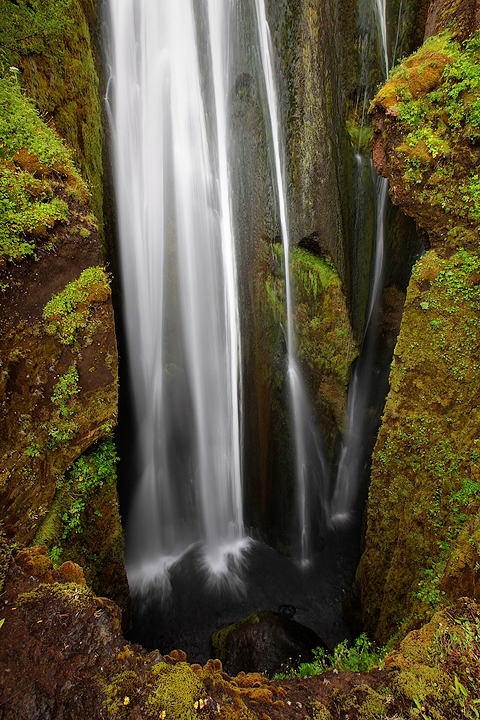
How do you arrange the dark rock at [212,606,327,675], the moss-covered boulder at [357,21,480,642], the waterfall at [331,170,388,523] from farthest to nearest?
the waterfall at [331,170,388,523] → the dark rock at [212,606,327,675] → the moss-covered boulder at [357,21,480,642]

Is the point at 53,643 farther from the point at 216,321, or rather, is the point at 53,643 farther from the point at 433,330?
the point at 433,330

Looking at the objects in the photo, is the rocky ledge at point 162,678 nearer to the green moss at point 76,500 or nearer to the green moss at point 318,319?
the green moss at point 76,500

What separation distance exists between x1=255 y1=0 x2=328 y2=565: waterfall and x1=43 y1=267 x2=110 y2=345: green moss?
347cm

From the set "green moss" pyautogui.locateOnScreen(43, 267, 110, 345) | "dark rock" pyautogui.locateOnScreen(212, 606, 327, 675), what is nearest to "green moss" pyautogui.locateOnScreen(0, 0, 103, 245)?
"green moss" pyautogui.locateOnScreen(43, 267, 110, 345)

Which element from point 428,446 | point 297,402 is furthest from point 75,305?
point 428,446

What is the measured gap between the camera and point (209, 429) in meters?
7.11

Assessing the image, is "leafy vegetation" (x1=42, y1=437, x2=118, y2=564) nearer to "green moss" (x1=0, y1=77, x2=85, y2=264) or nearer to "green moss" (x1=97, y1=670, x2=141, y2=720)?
"green moss" (x1=97, y1=670, x2=141, y2=720)

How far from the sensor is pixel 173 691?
2.29 meters

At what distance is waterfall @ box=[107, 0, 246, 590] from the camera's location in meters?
6.04

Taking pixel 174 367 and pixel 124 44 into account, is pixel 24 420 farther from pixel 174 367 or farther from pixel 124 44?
pixel 124 44

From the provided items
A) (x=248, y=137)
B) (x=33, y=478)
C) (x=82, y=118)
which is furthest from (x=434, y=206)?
(x=33, y=478)

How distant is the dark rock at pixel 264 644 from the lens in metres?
5.08

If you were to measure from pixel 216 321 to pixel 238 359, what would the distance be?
875mm

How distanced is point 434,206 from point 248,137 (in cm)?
356
